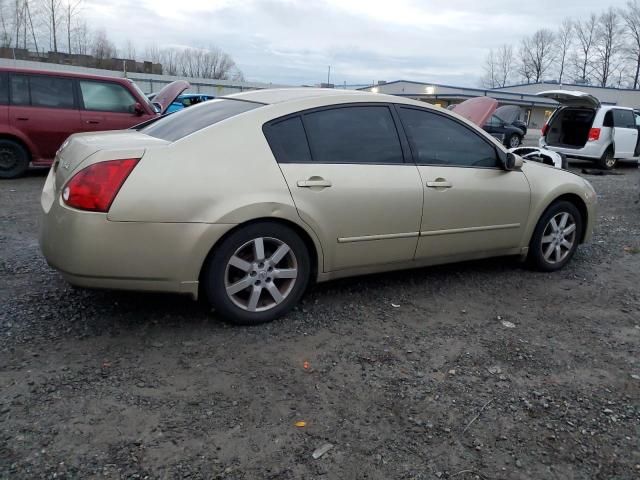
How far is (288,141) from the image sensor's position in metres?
3.54

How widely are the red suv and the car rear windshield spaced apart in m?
5.22

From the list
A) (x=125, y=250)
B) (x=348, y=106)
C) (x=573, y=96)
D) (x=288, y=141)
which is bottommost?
(x=125, y=250)

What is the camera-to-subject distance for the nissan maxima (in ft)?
10.0

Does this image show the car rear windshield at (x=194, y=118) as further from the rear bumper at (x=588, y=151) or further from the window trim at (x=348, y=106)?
the rear bumper at (x=588, y=151)

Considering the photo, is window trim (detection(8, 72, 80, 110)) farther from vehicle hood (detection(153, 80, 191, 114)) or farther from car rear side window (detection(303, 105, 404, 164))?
car rear side window (detection(303, 105, 404, 164))

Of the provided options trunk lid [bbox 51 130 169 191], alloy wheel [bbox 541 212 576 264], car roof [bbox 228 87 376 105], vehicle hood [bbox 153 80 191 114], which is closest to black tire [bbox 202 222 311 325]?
trunk lid [bbox 51 130 169 191]

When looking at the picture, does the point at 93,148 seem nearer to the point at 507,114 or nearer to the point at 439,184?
the point at 439,184

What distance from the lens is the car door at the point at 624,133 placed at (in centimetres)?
1363

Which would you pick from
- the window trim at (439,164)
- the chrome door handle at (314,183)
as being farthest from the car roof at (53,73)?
the chrome door handle at (314,183)

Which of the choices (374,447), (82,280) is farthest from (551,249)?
(82,280)

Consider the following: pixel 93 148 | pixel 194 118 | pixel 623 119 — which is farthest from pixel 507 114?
pixel 93 148

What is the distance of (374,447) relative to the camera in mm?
2412

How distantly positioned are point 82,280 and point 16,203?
15.1 feet

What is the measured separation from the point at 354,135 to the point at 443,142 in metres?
0.82
